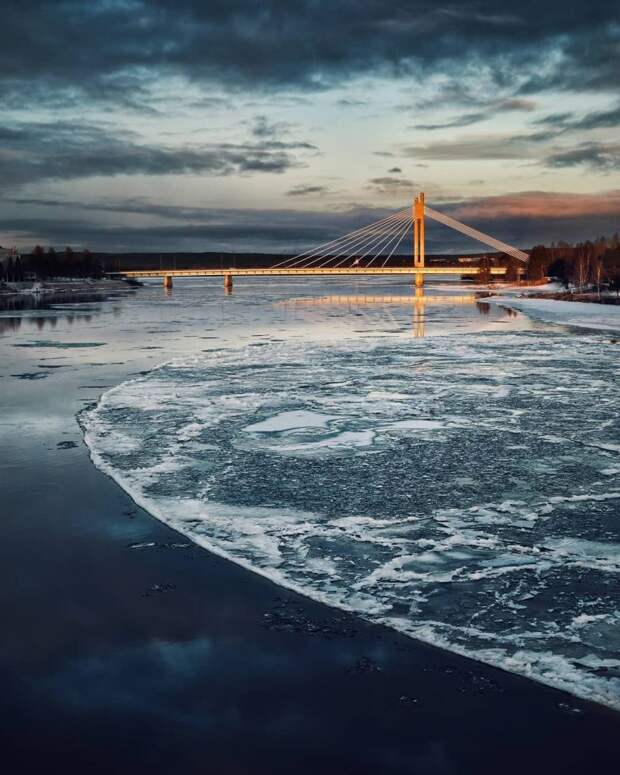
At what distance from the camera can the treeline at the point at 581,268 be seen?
235 ft

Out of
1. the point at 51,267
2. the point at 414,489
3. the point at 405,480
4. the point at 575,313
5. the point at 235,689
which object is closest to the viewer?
the point at 235,689

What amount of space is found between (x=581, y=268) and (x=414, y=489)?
68.2 m

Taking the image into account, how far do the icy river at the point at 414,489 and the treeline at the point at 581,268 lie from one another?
5120cm

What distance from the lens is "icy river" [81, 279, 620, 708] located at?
4.37 meters

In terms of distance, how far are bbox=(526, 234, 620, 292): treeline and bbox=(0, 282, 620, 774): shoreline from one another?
58.8 m

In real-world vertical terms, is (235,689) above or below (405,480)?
below

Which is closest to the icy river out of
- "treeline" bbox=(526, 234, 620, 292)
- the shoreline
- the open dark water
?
the open dark water

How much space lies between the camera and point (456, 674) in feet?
12.3

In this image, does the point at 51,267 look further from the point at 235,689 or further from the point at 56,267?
the point at 235,689

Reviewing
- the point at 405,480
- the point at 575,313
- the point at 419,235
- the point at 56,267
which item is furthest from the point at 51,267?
the point at 405,480

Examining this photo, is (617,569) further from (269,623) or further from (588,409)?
(588,409)

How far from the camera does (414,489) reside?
6.83 meters

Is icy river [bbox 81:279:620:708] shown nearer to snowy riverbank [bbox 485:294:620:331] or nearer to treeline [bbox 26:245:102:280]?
snowy riverbank [bbox 485:294:620:331]

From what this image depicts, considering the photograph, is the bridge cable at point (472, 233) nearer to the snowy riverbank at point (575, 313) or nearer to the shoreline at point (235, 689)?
the snowy riverbank at point (575, 313)
